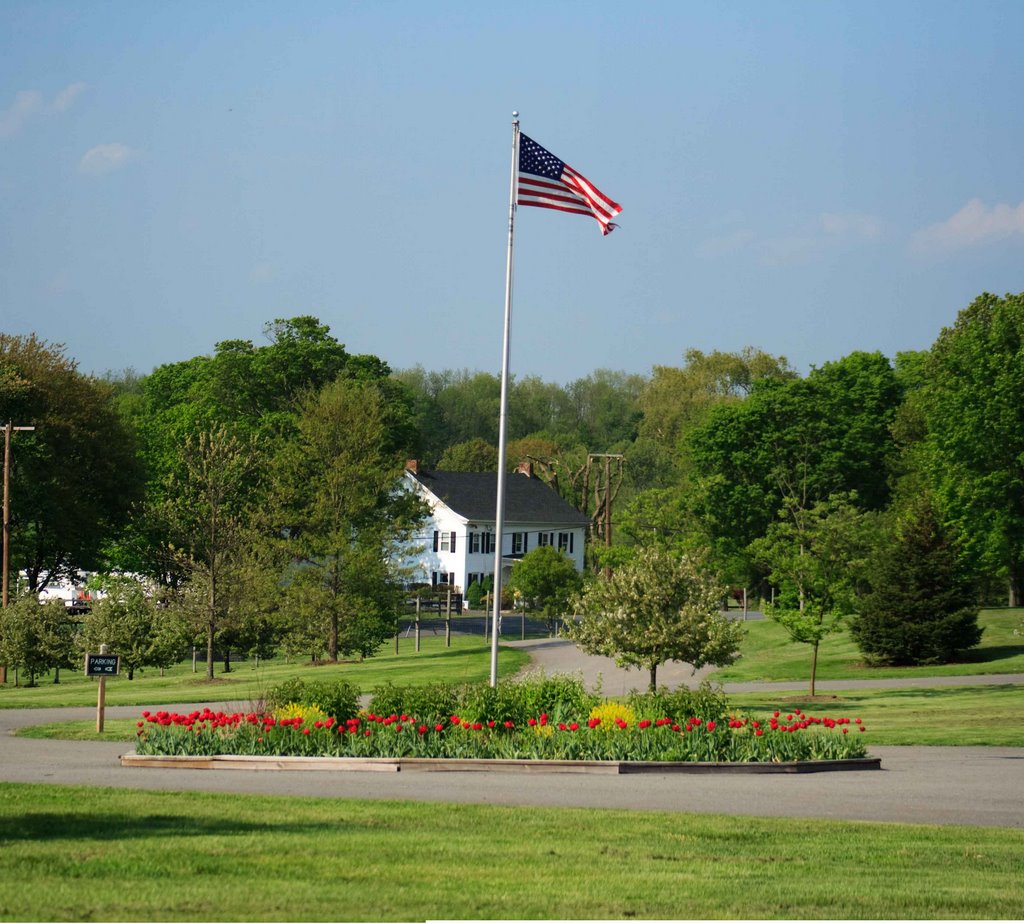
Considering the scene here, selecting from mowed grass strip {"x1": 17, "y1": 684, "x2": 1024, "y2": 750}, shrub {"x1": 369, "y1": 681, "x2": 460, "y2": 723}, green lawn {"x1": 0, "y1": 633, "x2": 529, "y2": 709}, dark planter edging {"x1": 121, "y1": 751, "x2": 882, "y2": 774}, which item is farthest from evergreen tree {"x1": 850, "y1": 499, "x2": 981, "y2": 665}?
shrub {"x1": 369, "y1": 681, "x2": 460, "y2": 723}

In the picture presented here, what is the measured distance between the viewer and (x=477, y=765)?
57.3ft

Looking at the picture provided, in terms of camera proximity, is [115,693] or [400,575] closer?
[115,693]

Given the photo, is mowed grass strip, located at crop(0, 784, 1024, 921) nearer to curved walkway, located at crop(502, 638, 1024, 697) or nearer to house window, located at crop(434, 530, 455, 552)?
curved walkway, located at crop(502, 638, 1024, 697)

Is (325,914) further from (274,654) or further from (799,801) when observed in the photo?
(274,654)

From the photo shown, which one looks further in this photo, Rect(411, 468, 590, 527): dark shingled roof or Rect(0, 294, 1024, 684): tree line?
Rect(411, 468, 590, 527): dark shingled roof

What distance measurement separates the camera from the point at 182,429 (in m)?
70.0

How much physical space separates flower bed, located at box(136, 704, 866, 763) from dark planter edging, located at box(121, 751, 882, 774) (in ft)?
0.72

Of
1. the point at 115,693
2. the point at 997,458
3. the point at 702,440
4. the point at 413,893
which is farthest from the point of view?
the point at 702,440

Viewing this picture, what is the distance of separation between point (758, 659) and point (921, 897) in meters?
36.8

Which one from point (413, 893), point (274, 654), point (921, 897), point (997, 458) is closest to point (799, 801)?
point (921, 897)

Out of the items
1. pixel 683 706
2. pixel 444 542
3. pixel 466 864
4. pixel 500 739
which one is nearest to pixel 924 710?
pixel 683 706

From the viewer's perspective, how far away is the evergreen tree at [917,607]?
4003 centimetres

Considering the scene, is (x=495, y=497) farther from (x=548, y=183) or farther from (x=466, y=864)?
(x=466, y=864)

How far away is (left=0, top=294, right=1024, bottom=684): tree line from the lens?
40875mm
